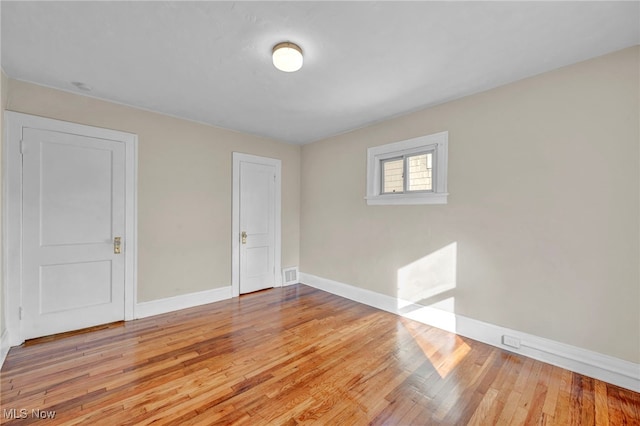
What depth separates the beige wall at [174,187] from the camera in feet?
9.34

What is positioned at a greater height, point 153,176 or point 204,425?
point 153,176

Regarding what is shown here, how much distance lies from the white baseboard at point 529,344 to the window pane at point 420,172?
1.45 metres

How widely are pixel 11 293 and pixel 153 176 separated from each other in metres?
1.68

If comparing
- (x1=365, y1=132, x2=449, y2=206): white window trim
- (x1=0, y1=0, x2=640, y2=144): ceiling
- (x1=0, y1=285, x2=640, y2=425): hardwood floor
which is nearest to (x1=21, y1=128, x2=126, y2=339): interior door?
(x1=0, y1=285, x2=640, y2=425): hardwood floor

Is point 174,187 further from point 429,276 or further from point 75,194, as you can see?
point 429,276

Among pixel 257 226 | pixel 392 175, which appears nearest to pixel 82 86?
pixel 257 226

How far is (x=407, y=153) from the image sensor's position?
3322 mm

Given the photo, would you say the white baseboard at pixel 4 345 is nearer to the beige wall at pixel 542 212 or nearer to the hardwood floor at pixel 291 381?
the hardwood floor at pixel 291 381

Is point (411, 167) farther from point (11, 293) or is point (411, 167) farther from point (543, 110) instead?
point (11, 293)

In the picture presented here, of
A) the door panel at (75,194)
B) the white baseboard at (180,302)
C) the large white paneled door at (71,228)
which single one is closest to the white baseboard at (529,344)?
the white baseboard at (180,302)

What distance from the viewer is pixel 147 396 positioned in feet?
6.01

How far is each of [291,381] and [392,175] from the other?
2691 mm

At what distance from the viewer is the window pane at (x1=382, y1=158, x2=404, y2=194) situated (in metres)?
3.49

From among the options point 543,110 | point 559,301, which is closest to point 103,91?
point 543,110
